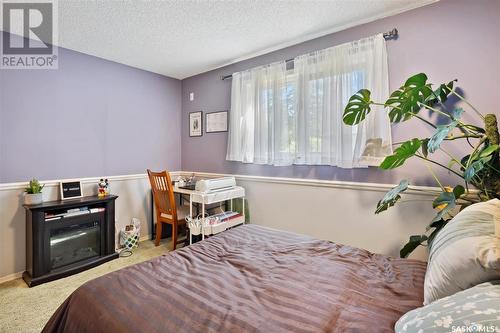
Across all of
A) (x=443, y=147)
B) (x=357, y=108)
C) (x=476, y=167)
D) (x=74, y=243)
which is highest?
(x=357, y=108)

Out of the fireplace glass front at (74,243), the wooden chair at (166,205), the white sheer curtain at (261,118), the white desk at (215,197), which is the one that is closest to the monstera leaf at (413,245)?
the white sheer curtain at (261,118)

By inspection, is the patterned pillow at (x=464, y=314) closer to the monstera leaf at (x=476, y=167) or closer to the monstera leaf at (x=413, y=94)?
the monstera leaf at (x=476, y=167)

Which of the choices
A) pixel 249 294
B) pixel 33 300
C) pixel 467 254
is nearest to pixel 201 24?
pixel 249 294

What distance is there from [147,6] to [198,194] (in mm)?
1793

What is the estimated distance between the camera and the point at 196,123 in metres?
3.71

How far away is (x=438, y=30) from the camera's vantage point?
1.93m

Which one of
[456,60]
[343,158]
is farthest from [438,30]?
[343,158]

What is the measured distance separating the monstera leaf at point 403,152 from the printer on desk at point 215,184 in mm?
1788

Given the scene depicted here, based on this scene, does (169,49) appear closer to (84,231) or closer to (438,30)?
(84,231)

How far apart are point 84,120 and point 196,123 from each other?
142 centimetres

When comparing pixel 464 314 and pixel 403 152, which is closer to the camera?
pixel 464 314

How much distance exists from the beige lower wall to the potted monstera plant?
37 cm

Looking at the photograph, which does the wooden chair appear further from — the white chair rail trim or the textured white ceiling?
the textured white ceiling

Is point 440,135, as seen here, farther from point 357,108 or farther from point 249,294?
point 249,294
